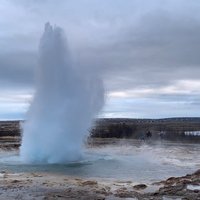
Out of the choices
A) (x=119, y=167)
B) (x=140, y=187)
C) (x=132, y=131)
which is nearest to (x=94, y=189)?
(x=140, y=187)

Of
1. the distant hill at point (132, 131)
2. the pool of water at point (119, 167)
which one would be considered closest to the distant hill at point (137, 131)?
the distant hill at point (132, 131)

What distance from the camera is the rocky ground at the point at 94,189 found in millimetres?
15941

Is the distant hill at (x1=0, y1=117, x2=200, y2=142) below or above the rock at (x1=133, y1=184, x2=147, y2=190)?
above

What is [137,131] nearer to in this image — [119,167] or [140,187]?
[119,167]

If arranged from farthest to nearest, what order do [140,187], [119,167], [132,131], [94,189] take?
[132,131], [119,167], [140,187], [94,189]

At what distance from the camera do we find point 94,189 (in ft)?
57.9

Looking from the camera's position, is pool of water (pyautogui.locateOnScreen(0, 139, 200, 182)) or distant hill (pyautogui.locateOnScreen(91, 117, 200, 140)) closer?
pool of water (pyautogui.locateOnScreen(0, 139, 200, 182))

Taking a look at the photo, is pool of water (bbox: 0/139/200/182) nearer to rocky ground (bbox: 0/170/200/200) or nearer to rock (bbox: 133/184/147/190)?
rocky ground (bbox: 0/170/200/200)

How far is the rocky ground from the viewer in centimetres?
1594

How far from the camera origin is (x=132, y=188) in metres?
18.1

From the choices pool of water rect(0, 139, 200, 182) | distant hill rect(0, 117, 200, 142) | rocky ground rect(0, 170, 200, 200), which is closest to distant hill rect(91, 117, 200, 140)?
distant hill rect(0, 117, 200, 142)

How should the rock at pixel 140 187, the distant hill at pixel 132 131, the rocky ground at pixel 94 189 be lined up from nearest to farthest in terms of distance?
1. the rocky ground at pixel 94 189
2. the rock at pixel 140 187
3. the distant hill at pixel 132 131

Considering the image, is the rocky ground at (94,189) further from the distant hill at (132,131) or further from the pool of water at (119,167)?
the distant hill at (132,131)

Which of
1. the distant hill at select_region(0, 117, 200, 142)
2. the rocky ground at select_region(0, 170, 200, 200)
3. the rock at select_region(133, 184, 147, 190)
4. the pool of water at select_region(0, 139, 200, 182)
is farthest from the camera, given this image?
the distant hill at select_region(0, 117, 200, 142)
